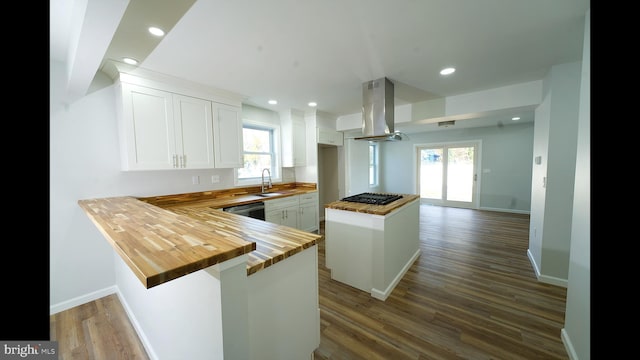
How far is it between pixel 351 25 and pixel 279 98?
6.37 feet

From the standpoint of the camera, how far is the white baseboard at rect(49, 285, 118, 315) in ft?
6.96

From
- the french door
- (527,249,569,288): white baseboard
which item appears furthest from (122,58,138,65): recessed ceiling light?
the french door

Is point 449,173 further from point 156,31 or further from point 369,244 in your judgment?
point 156,31

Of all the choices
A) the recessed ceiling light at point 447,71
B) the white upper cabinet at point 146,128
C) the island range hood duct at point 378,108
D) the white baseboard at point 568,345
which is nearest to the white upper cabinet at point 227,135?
the white upper cabinet at point 146,128

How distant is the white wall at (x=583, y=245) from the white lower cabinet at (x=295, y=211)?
310 centimetres

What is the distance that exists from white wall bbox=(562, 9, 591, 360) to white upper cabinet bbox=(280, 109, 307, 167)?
3464 mm

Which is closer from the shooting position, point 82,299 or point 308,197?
point 82,299

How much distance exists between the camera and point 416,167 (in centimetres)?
703

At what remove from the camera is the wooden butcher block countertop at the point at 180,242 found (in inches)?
28.6

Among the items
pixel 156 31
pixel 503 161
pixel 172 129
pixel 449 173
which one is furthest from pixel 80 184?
pixel 503 161

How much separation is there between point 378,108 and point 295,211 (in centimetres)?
213

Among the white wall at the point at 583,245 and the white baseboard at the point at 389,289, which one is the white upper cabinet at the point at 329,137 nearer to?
the white baseboard at the point at 389,289

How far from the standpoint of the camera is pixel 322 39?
1.79m
